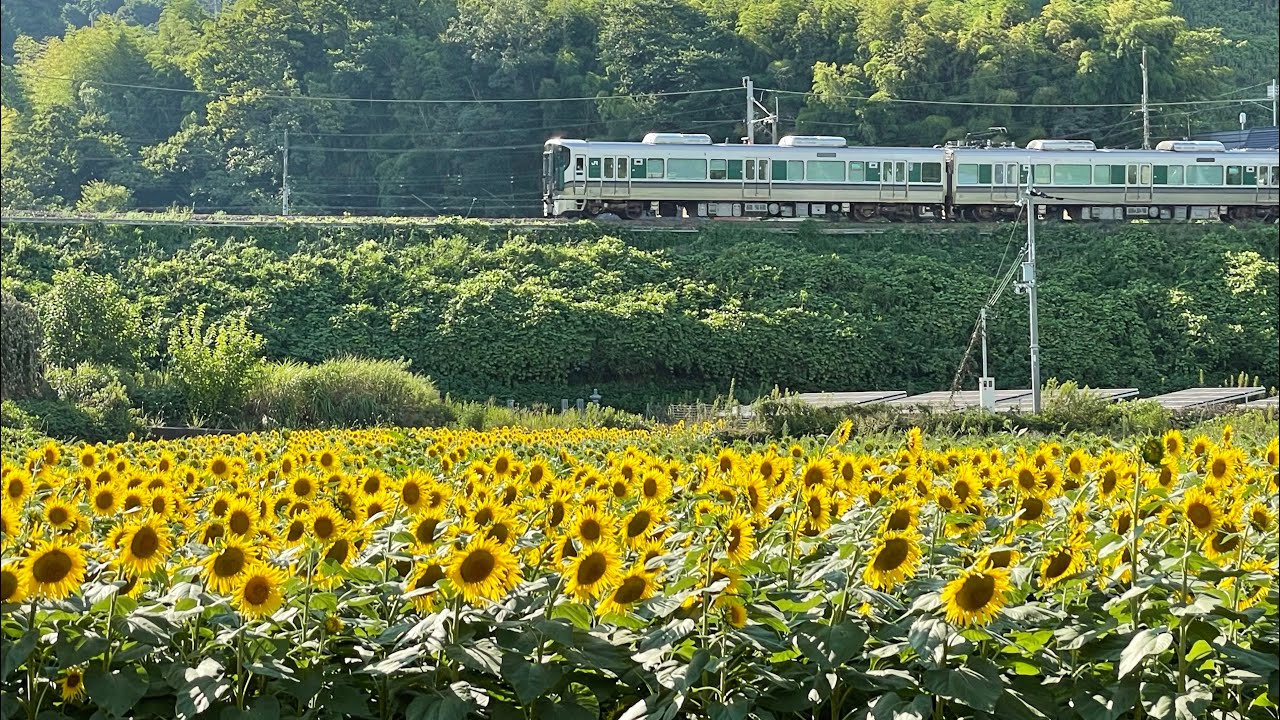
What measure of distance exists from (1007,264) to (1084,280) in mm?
1232

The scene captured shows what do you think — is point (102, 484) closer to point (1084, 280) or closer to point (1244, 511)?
point (1244, 511)

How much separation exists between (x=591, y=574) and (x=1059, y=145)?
59.3ft

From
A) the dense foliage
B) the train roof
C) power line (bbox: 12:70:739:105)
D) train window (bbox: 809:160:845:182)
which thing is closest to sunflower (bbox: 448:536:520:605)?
power line (bbox: 12:70:739:105)

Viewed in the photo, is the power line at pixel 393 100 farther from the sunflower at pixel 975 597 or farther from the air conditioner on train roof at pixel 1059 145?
the air conditioner on train roof at pixel 1059 145

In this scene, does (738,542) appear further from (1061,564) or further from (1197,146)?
(1197,146)

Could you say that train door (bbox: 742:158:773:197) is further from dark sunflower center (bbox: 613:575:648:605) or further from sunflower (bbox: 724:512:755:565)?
dark sunflower center (bbox: 613:575:648:605)

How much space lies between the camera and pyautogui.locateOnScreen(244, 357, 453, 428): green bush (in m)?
10.5

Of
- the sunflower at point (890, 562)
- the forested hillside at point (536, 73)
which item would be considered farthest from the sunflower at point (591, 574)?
the forested hillside at point (536, 73)

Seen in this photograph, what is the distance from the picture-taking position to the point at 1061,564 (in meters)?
1.70

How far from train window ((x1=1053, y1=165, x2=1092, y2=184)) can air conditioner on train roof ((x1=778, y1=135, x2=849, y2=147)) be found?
11.2 feet

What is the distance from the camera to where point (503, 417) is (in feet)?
39.7

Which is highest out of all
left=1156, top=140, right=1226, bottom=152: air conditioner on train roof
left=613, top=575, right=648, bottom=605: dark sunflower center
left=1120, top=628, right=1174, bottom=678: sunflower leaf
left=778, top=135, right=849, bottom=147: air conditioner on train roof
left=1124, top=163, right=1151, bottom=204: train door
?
left=778, top=135, right=849, bottom=147: air conditioner on train roof

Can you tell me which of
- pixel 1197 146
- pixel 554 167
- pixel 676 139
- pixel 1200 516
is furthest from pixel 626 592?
pixel 1197 146

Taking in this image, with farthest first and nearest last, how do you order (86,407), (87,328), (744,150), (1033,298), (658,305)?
(744,150) → (658,305) → (1033,298) → (87,328) → (86,407)
